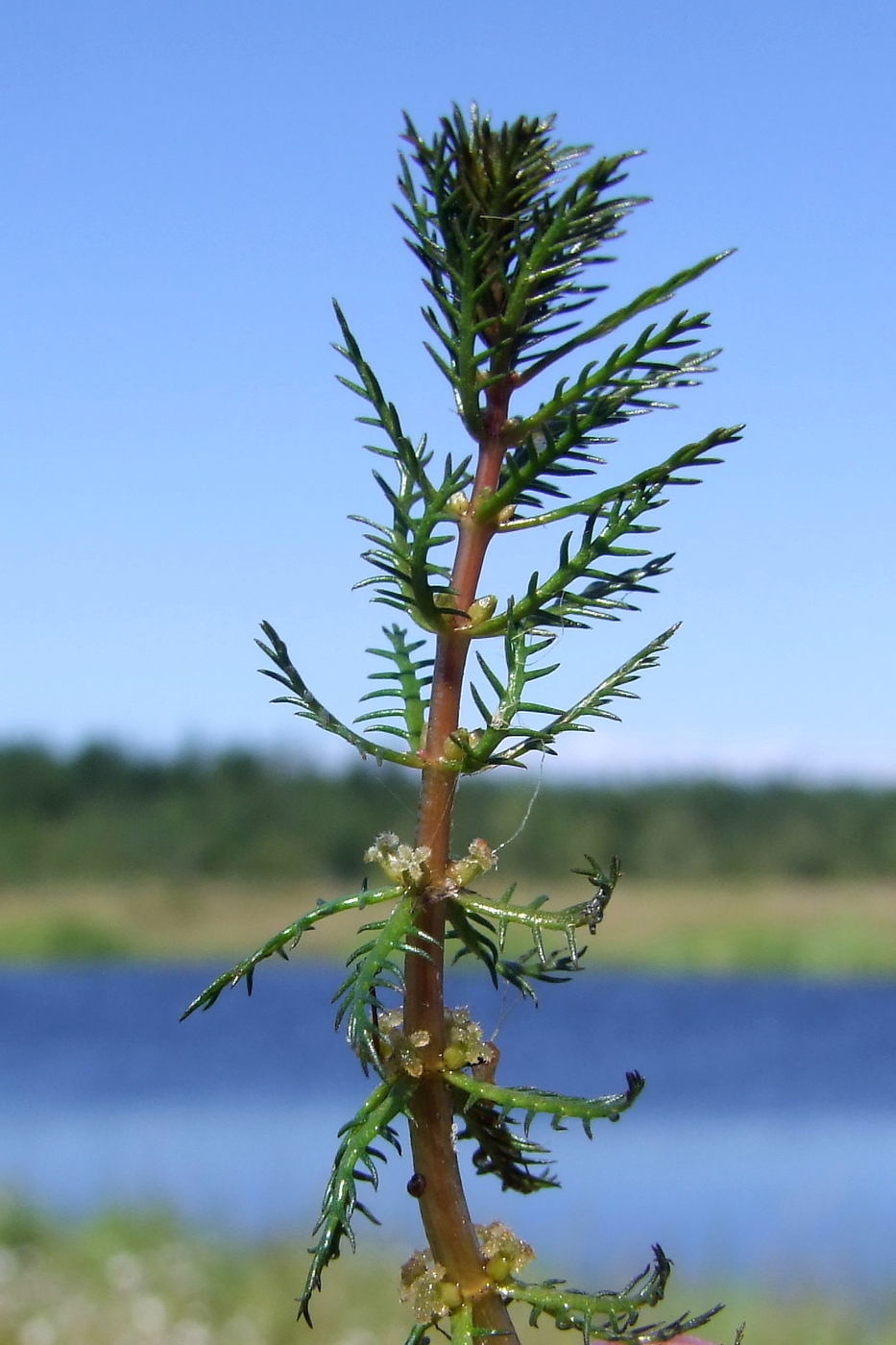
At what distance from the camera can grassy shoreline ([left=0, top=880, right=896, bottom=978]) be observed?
46.8 metres

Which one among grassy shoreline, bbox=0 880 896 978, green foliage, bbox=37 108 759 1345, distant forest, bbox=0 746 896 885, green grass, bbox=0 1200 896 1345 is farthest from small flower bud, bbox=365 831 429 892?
distant forest, bbox=0 746 896 885

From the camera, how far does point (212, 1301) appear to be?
9.11 metres

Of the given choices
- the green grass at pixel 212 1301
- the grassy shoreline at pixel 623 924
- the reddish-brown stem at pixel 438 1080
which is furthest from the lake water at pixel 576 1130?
the grassy shoreline at pixel 623 924

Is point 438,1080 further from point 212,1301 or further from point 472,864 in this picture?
point 212,1301

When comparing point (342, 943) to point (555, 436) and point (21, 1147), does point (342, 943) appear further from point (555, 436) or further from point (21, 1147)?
point (555, 436)

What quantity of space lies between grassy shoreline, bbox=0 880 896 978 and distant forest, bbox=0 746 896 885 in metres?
0.98

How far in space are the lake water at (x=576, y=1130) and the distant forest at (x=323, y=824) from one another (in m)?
5.46

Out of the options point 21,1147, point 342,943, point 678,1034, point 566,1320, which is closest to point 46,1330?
point 566,1320

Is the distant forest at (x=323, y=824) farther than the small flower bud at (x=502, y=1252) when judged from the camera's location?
Yes

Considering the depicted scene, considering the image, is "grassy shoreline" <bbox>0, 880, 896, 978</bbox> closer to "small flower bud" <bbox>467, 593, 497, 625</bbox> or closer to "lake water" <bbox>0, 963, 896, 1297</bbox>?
"lake water" <bbox>0, 963, 896, 1297</bbox>

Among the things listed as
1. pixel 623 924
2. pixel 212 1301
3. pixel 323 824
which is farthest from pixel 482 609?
pixel 323 824

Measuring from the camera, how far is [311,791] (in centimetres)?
5444

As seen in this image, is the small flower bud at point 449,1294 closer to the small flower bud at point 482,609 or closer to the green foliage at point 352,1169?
the green foliage at point 352,1169

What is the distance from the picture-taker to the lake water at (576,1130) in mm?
12562
